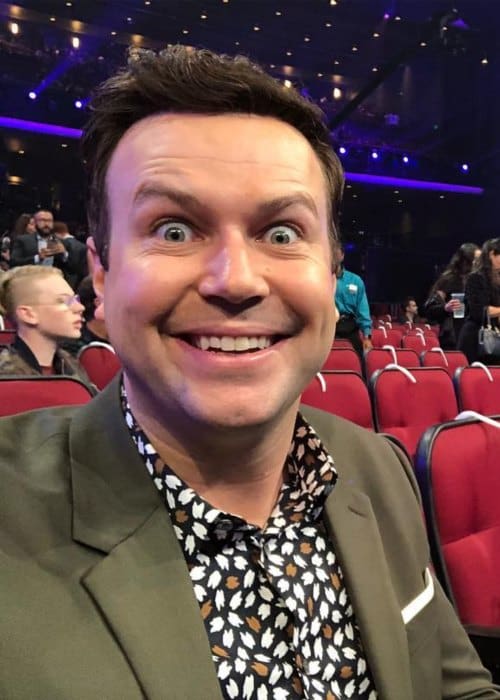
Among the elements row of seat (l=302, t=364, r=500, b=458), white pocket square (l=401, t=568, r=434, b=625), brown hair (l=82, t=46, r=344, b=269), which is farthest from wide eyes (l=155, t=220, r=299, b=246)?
row of seat (l=302, t=364, r=500, b=458)

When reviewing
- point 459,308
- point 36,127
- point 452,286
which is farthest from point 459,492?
point 36,127

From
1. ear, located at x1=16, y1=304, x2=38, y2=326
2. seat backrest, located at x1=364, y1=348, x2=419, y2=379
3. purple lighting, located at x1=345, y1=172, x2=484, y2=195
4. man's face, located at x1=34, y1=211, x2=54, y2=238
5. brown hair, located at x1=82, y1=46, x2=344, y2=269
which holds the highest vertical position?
purple lighting, located at x1=345, y1=172, x2=484, y2=195

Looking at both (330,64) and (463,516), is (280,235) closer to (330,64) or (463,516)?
(463,516)

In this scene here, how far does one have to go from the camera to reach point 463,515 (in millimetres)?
1263

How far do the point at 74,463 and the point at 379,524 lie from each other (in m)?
0.46

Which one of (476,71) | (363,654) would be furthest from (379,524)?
(476,71)

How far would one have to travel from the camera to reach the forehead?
2.26ft

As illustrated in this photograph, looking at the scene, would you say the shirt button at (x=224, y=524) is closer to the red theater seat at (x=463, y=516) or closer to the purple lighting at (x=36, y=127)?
the red theater seat at (x=463, y=516)

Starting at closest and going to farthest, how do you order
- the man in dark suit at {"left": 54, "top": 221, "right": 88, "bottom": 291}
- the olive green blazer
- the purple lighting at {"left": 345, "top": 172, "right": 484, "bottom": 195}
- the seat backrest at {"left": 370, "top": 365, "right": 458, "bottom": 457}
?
the olive green blazer → the seat backrest at {"left": 370, "top": 365, "right": 458, "bottom": 457} → the man in dark suit at {"left": 54, "top": 221, "right": 88, "bottom": 291} → the purple lighting at {"left": 345, "top": 172, "right": 484, "bottom": 195}

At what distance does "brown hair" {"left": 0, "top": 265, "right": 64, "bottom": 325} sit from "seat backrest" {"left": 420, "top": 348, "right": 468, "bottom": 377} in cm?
222

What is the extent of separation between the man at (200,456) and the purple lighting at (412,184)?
1408 centimetres

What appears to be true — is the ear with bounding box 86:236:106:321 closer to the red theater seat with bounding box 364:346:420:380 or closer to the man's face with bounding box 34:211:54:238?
the red theater seat with bounding box 364:346:420:380

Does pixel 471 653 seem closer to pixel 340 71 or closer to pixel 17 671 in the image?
pixel 17 671

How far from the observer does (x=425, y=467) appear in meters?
1.22
